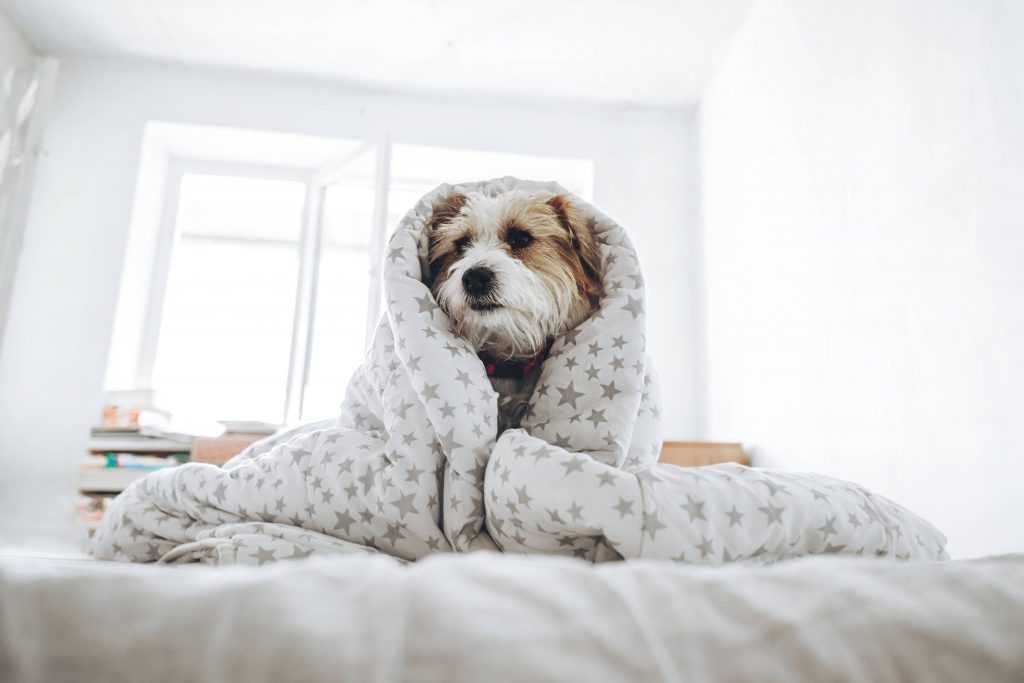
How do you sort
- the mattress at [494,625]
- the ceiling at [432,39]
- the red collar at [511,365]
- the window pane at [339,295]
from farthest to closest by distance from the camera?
the window pane at [339,295] → the ceiling at [432,39] → the red collar at [511,365] → the mattress at [494,625]

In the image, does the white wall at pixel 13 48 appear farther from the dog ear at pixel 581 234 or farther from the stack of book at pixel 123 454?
the dog ear at pixel 581 234

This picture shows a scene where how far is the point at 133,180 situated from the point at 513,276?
2.99 metres

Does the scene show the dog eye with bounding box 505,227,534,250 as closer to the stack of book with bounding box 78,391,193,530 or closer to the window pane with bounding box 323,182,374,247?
the stack of book with bounding box 78,391,193,530

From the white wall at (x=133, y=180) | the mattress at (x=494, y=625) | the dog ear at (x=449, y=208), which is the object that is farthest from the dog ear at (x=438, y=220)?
the white wall at (x=133, y=180)

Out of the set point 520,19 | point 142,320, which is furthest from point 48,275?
point 520,19

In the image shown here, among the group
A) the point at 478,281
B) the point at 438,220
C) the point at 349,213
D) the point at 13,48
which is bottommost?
the point at 478,281

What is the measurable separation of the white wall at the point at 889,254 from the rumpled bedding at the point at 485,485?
85 cm

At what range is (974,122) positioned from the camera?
4.63 feet

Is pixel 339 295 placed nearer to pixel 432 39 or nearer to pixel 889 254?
pixel 432 39

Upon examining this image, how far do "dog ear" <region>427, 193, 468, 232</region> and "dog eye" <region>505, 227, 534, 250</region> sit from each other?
9 centimetres

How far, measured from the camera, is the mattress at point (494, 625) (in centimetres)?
25

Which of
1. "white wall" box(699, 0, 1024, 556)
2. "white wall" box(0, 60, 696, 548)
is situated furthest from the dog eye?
"white wall" box(0, 60, 696, 548)

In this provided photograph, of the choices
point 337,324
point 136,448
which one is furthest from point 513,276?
point 337,324

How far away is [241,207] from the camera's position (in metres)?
3.65
